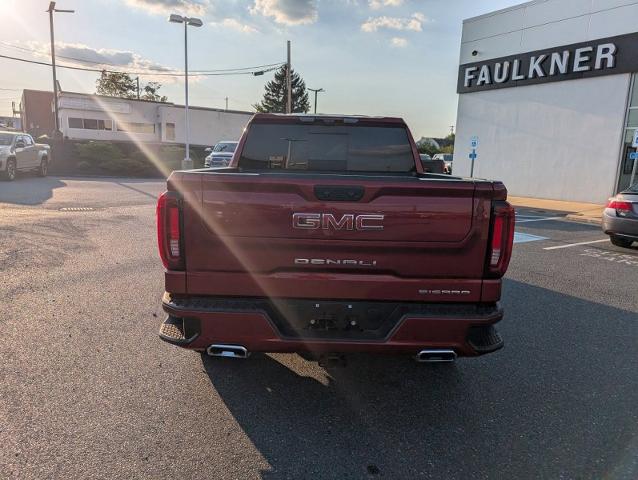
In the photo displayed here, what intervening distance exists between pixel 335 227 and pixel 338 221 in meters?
0.04

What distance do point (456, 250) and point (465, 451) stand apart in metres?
1.21

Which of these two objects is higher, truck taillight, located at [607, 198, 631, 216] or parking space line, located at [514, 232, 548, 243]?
truck taillight, located at [607, 198, 631, 216]

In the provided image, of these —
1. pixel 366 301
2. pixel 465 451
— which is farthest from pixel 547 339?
pixel 366 301

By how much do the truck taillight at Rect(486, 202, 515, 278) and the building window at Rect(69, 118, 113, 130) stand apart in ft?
160

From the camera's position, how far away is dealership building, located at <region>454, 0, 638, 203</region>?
17.7 metres

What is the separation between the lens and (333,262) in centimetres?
279

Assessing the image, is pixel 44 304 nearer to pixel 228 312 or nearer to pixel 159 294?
pixel 159 294

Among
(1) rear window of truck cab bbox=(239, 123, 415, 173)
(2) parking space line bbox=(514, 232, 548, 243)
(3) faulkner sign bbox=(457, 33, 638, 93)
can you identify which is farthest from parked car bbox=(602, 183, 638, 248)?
(3) faulkner sign bbox=(457, 33, 638, 93)

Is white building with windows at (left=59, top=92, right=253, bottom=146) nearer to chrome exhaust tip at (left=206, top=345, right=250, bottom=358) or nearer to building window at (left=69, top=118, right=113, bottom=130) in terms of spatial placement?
building window at (left=69, top=118, right=113, bottom=130)

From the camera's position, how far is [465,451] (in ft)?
9.01

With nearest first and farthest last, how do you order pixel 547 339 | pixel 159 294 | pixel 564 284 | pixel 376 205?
1. pixel 376 205
2. pixel 547 339
3. pixel 159 294
4. pixel 564 284

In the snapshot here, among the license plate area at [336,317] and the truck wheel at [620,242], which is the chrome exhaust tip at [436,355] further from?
the truck wheel at [620,242]

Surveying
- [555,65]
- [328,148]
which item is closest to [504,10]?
[555,65]

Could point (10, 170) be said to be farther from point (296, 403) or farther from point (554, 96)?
point (554, 96)
